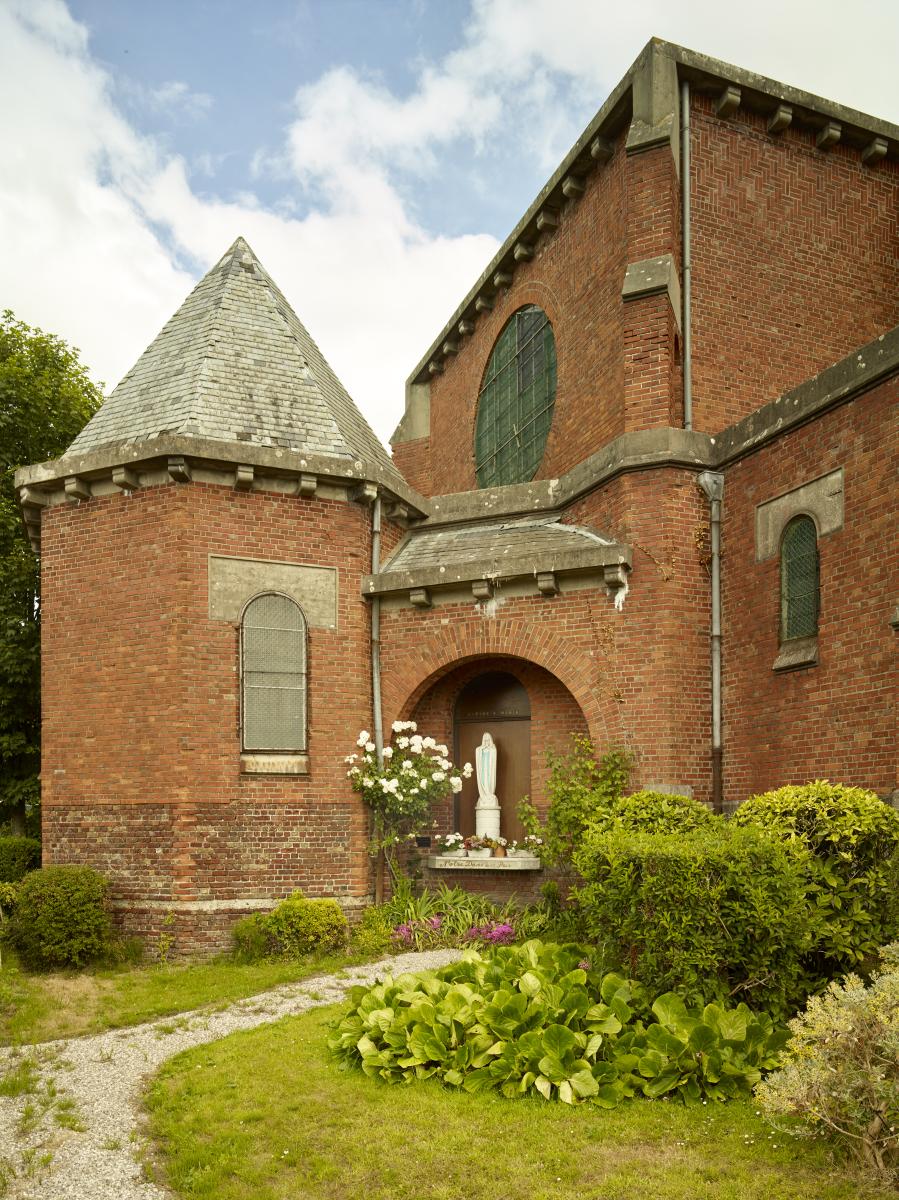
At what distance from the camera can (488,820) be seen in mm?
14359

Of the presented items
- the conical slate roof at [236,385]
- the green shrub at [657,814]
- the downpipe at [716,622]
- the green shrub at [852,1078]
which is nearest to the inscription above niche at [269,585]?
the conical slate roof at [236,385]

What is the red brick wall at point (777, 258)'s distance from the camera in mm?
14164

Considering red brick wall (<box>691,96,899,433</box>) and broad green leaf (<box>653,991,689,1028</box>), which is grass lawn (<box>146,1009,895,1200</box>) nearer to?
broad green leaf (<box>653,991,689,1028</box>)

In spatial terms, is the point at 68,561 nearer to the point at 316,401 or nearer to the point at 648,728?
the point at 316,401

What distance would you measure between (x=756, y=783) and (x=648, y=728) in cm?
138

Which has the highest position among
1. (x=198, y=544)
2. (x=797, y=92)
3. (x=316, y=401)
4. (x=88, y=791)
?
(x=797, y=92)

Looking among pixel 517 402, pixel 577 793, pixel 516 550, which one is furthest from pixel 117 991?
pixel 517 402

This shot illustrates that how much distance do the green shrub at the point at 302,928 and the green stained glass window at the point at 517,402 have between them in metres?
8.26

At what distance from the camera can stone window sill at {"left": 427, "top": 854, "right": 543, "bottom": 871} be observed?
44.1 ft

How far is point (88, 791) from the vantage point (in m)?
13.3

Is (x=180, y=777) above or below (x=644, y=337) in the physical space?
below

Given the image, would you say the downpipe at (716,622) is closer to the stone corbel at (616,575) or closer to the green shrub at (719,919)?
the stone corbel at (616,575)

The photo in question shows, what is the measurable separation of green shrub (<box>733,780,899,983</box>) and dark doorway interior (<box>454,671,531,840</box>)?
19.5ft

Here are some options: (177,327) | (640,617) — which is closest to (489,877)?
(640,617)
